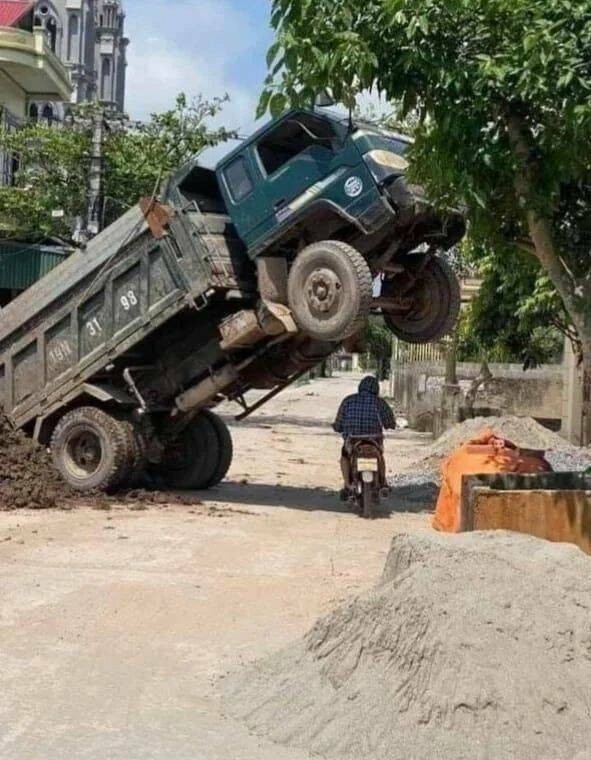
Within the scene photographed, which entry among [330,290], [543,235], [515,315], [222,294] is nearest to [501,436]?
[515,315]

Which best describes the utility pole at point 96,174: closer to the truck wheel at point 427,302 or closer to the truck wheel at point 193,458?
the truck wheel at point 193,458

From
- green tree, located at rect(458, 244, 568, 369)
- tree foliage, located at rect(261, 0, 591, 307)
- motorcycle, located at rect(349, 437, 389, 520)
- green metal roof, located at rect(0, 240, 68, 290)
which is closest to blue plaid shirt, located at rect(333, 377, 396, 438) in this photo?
motorcycle, located at rect(349, 437, 389, 520)

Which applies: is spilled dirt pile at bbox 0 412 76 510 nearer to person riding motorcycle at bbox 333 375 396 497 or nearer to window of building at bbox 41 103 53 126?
person riding motorcycle at bbox 333 375 396 497

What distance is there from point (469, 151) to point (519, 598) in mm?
2890

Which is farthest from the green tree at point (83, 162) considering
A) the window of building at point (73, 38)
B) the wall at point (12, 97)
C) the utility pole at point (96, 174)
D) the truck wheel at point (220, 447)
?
the window of building at point (73, 38)

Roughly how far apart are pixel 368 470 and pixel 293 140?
10.8ft

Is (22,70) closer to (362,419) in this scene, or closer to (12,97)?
(12,97)

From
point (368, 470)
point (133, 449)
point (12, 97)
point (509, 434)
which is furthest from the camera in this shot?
point (12, 97)

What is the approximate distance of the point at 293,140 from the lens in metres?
11.8

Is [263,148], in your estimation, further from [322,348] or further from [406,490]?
[406,490]

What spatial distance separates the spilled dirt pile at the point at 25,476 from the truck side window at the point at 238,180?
352 cm

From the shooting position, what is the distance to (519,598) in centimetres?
529

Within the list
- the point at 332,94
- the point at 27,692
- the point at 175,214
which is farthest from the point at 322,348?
the point at 27,692

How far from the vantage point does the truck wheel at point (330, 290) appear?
10766mm
